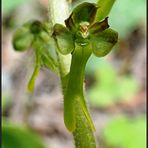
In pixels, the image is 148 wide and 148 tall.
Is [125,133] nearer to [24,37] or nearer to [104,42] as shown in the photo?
[24,37]

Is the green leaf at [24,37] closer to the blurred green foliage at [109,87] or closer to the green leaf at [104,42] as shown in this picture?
the green leaf at [104,42]

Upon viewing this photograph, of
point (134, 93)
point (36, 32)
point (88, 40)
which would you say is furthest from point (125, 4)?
point (88, 40)

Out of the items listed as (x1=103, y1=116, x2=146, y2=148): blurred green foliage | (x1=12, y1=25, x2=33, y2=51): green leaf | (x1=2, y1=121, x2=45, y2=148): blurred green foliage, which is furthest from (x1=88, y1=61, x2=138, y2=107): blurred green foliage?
(x1=12, y1=25, x2=33, y2=51): green leaf

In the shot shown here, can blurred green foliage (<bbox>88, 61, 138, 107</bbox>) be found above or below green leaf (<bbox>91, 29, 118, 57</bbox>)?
above

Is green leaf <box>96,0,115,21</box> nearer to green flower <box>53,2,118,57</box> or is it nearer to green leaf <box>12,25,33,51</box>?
green flower <box>53,2,118,57</box>

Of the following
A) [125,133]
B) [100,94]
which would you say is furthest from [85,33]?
[100,94]

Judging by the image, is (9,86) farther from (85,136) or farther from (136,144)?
(85,136)
